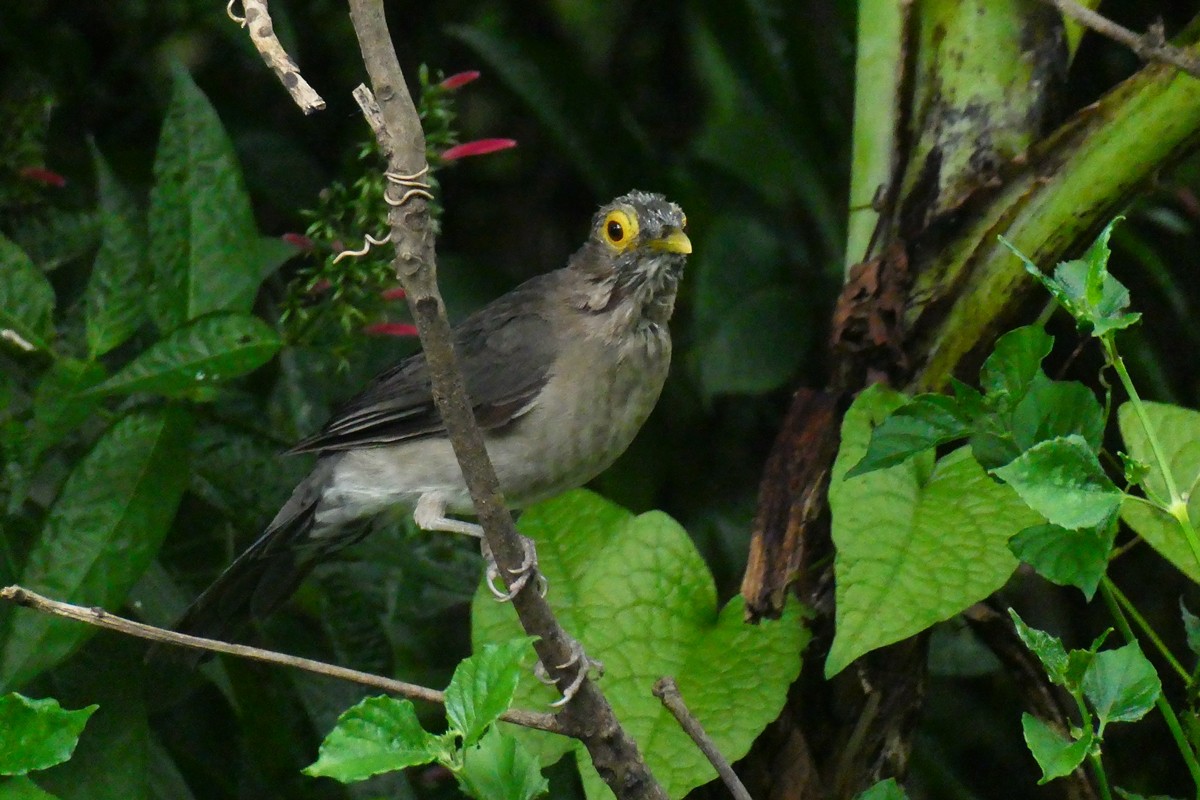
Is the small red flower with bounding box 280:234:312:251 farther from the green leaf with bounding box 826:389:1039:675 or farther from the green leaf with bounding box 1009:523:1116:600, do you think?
the green leaf with bounding box 1009:523:1116:600

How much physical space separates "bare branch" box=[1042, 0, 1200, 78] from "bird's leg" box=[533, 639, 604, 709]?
4.43 ft

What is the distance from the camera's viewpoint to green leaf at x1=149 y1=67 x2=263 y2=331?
304 cm

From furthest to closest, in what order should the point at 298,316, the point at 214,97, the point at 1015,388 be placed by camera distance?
the point at 214,97, the point at 298,316, the point at 1015,388

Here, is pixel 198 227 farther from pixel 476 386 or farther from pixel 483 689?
pixel 483 689

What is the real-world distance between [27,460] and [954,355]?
1.87m

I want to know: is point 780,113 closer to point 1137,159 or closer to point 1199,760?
point 1137,159

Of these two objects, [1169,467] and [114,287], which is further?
[114,287]

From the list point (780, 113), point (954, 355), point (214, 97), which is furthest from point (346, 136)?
point (954, 355)

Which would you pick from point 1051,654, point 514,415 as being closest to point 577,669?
point 1051,654

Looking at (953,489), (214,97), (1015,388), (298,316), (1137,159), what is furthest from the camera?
(214,97)

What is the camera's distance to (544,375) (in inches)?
127

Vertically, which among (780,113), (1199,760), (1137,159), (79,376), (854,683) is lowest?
(854,683)

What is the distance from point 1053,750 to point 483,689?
77 centimetres

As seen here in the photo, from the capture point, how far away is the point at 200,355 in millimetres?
Result: 2779
